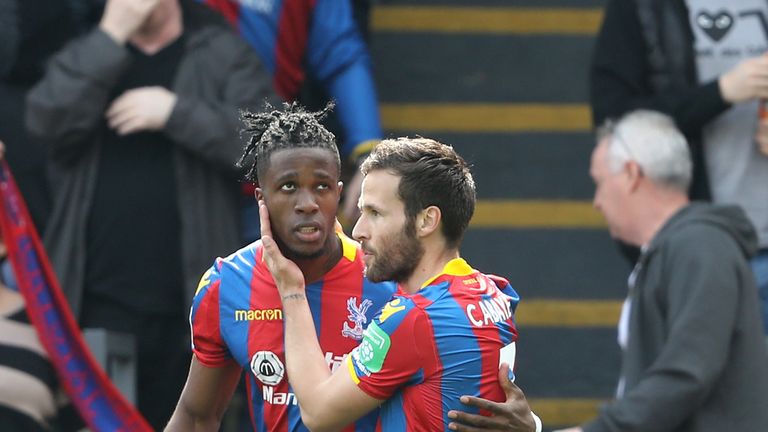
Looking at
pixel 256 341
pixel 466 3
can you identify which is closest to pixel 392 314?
pixel 256 341

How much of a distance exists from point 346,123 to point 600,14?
150 centimetres

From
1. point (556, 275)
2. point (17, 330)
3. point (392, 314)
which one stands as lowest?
point (556, 275)

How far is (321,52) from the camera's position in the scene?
6.75 m

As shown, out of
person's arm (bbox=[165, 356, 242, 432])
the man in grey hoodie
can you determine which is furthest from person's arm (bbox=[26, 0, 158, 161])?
person's arm (bbox=[165, 356, 242, 432])

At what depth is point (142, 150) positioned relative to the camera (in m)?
6.34

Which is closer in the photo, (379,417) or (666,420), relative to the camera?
(379,417)

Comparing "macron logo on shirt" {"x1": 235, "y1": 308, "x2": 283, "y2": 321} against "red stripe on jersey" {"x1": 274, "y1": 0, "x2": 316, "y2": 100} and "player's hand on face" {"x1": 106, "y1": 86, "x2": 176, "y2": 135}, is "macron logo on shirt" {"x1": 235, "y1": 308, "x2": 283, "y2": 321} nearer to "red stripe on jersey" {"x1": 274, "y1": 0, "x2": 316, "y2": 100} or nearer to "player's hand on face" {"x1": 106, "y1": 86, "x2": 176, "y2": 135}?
"player's hand on face" {"x1": 106, "y1": 86, "x2": 176, "y2": 135}

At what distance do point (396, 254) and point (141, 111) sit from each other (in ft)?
7.69

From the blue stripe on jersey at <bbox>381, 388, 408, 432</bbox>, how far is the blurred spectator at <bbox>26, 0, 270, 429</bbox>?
2.22 meters

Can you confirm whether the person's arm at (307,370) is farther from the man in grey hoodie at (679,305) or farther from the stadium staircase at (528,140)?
the stadium staircase at (528,140)

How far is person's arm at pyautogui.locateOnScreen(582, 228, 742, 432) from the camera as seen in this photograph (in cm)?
562

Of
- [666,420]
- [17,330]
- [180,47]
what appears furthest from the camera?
[180,47]

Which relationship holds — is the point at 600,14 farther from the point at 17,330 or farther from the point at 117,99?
the point at 17,330

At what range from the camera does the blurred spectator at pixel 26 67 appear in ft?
22.1
